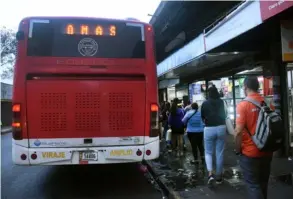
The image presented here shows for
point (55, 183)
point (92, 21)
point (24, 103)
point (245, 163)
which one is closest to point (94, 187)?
point (55, 183)

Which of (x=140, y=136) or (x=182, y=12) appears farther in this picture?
(x=182, y=12)

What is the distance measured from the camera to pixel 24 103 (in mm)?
6750

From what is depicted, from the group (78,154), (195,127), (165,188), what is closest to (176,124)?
(195,127)

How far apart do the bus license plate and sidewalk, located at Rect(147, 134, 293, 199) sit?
1.51 meters

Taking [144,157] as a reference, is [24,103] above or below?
above

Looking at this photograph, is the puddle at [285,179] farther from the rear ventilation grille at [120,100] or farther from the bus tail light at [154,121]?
the rear ventilation grille at [120,100]

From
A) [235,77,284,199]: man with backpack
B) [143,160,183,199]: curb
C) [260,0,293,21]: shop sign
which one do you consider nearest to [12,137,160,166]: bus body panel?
[143,160,183,199]: curb

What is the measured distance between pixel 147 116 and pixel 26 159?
2.30 meters

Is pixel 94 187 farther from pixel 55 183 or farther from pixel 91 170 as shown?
pixel 91 170

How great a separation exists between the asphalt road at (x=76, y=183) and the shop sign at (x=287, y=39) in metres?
3.50

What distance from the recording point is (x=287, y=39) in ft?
22.8

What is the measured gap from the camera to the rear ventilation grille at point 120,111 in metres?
7.03

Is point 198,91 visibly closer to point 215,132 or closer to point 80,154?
point 215,132

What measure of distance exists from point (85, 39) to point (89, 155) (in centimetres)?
214
